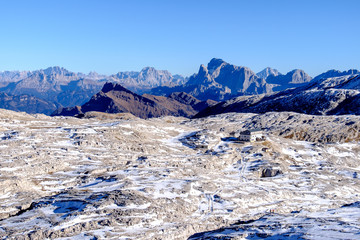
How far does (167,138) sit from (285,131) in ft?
230

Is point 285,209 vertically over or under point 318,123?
under

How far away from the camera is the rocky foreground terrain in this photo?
156 ft

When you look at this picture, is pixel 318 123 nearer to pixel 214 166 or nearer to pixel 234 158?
pixel 234 158

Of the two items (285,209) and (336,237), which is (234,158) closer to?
(285,209)

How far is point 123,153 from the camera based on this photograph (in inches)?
3730

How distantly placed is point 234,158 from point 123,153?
3367 centimetres

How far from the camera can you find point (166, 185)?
223ft

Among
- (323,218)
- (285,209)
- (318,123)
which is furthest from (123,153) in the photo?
(318,123)

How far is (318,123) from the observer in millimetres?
171750

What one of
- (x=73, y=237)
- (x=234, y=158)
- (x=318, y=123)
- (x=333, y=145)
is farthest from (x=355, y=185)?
(x=318, y=123)

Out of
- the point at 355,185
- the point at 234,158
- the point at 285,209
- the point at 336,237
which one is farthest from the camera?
the point at 234,158

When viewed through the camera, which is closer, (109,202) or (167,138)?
(109,202)

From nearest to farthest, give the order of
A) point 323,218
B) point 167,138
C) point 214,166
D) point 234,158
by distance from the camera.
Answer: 1. point 323,218
2. point 214,166
3. point 234,158
4. point 167,138

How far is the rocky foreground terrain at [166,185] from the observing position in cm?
4747
